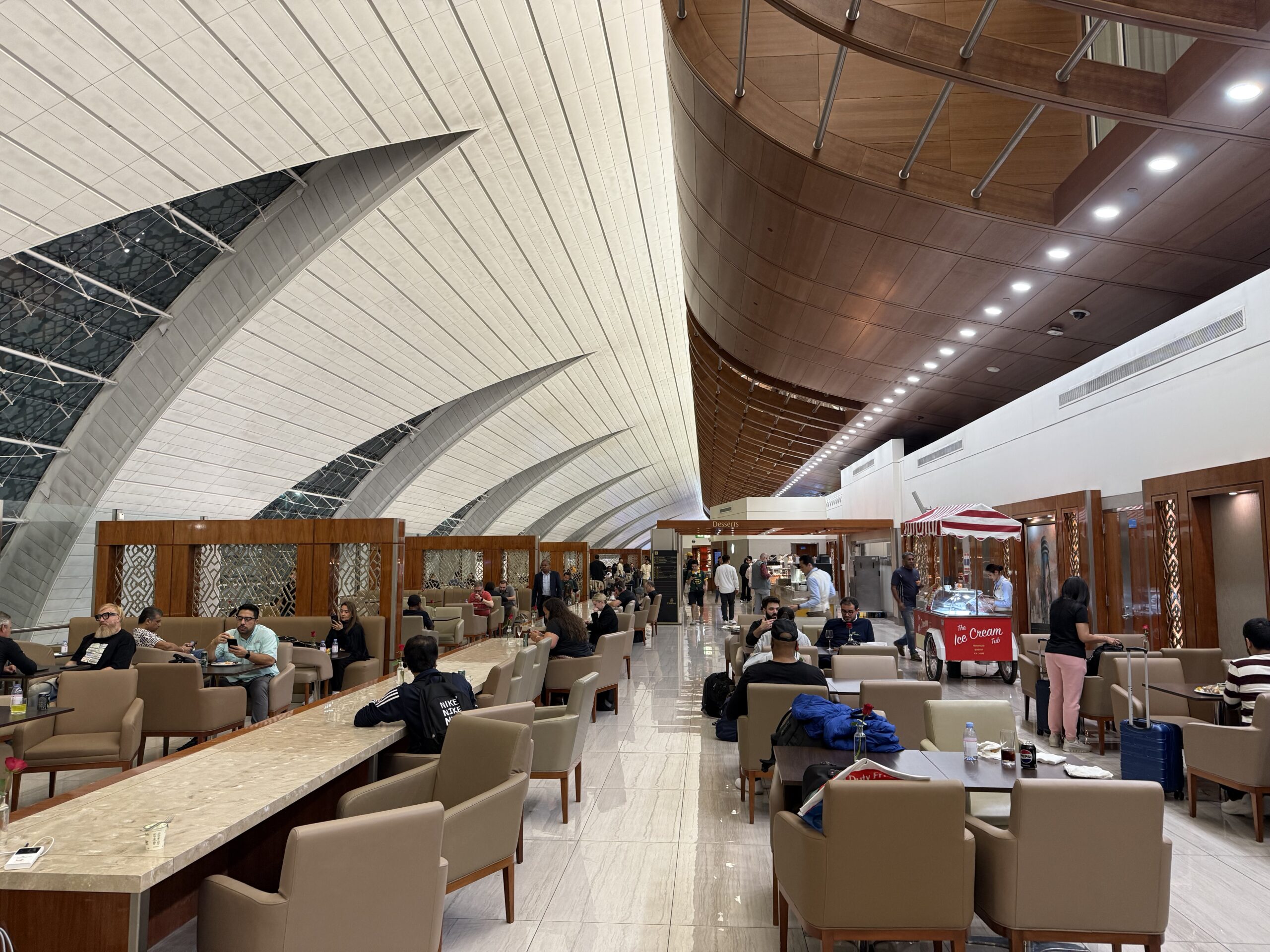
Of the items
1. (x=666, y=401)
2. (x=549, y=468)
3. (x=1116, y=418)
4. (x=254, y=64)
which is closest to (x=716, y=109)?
(x=254, y=64)

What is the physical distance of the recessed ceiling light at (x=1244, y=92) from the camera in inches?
197

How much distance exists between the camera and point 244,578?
9.51 m

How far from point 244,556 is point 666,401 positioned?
1828 centimetres

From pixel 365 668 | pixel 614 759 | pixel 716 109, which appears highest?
pixel 716 109

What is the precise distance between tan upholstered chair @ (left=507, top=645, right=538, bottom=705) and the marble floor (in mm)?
616

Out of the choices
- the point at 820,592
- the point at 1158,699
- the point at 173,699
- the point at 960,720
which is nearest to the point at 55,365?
the point at 173,699

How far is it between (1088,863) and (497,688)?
10.1 ft

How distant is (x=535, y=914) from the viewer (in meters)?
3.41

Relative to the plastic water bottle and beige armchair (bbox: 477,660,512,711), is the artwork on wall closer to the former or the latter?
the plastic water bottle

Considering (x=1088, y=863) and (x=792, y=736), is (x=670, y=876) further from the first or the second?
(x=1088, y=863)

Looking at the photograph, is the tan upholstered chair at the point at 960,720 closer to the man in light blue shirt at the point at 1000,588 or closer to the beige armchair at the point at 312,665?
the man in light blue shirt at the point at 1000,588

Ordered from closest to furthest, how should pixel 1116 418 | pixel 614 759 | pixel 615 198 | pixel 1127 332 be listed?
1. pixel 614 759
2. pixel 1116 418
3. pixel 1127 332
4. pixel 615 198

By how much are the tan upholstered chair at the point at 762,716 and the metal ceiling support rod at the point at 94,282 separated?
405 inches

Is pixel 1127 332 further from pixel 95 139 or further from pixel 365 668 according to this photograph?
pixel 95 139
